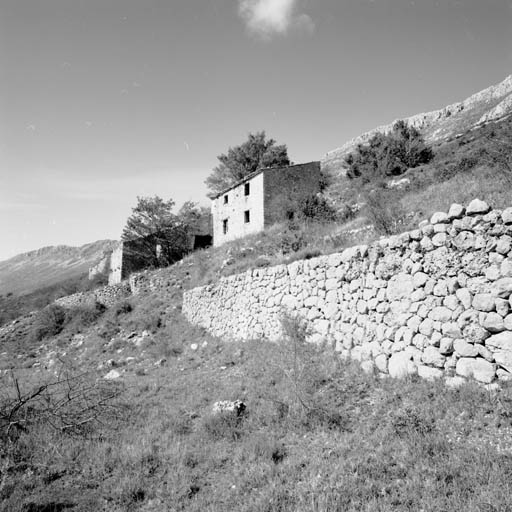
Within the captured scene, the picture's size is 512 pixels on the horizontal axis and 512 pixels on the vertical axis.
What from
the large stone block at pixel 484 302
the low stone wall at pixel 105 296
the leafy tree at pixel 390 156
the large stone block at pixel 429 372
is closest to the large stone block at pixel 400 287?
the large stone block at pixel 484 302

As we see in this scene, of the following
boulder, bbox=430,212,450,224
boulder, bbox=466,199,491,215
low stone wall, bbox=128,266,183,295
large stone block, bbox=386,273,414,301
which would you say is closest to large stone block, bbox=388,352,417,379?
large stone block, bbox=386,273,414,301

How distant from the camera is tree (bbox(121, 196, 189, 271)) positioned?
30.3m

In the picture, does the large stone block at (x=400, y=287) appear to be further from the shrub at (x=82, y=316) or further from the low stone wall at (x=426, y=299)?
the shrub at (x=82, y=316)

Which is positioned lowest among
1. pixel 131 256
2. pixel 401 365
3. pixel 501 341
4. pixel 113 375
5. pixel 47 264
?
pixel 113 375

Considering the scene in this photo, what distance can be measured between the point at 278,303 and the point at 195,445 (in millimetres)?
5129

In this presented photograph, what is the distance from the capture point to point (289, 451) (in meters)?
4.36

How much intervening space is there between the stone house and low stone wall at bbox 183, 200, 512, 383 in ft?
50.2

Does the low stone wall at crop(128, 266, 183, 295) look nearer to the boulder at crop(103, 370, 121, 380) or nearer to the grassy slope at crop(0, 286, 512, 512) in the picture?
the boulder at crop(103, 370, 121, 380)

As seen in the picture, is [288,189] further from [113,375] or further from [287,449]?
[287,449]

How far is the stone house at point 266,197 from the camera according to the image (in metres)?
23.7

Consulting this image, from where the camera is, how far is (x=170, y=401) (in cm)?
714

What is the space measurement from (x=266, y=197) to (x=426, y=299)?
19.2 m

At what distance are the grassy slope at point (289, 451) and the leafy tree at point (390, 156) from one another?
20671 millimetres

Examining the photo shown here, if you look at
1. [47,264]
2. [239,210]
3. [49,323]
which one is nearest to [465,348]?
[239,210]
